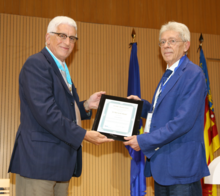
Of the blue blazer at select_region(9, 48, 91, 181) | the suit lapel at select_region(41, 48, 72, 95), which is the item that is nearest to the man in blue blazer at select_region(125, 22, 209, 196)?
the blue blazer at select_region(9, 48, 91, 181)

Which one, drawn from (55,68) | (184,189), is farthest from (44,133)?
(184,189)

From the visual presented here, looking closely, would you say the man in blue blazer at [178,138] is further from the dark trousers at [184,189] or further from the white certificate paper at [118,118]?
the white certificate paper at [118,118]

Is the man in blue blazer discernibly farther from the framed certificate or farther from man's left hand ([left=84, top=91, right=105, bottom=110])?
man's left hand ([left=84, top=91, right=105, bottom=110])

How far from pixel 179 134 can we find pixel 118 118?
2.17 feet

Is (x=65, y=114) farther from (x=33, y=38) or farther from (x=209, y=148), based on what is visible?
(x=209, y=148)

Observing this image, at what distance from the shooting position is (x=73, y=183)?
4.04m

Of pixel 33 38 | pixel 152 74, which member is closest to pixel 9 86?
pixel 33 38

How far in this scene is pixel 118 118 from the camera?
2.48 m

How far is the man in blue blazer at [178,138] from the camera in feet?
6.63

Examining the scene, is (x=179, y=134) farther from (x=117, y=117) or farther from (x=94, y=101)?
(x=94, y=101)

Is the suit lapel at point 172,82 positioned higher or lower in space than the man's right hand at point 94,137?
higher

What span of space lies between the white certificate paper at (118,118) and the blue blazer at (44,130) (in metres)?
0.40

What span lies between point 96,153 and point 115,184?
2.03ft

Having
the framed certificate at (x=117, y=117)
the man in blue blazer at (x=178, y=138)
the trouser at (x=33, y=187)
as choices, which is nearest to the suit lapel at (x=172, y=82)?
the man in blue blazer at (x=178, y=138)
